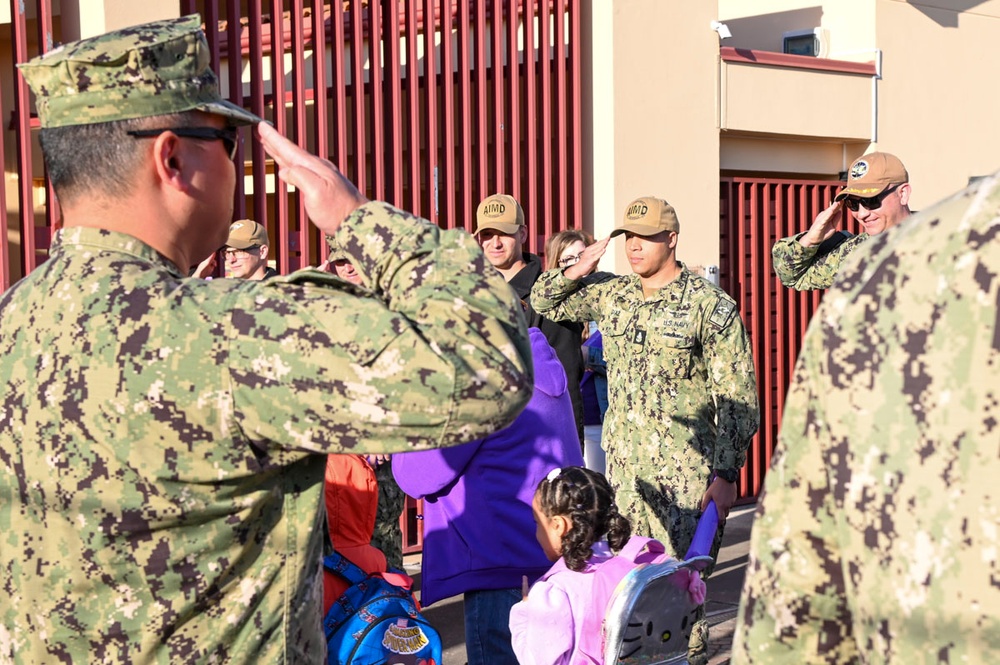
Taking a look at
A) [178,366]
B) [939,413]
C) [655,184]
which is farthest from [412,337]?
[655,184]

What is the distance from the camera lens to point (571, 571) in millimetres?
3547

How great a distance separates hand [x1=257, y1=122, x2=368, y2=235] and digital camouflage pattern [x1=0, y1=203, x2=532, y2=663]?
0.12 ft

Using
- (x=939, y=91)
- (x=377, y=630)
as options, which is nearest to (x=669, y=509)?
(x=377, y=630)

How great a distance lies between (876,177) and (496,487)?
7.26 ft

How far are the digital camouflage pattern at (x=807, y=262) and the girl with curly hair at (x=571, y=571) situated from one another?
2043 mm

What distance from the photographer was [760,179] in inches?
370

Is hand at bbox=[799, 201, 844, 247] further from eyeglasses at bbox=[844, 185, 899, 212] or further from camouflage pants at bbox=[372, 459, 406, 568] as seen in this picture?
camouflage pants at bbox=[372, 459, 406, 568]

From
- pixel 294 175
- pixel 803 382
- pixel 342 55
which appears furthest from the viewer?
pixel 342 55

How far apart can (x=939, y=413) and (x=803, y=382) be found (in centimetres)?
15

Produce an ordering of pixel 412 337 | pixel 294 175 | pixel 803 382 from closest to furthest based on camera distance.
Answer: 1. pixel 803 382
2. pixel 412 337
3. pixel 294 175

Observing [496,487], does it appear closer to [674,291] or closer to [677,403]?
[677,403]

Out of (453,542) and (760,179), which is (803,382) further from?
(760,179)

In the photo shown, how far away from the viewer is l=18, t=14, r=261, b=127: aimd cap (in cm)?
180

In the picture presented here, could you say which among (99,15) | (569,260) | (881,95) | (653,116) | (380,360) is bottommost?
(569,260)
